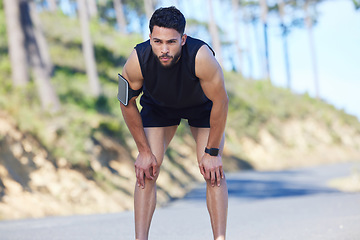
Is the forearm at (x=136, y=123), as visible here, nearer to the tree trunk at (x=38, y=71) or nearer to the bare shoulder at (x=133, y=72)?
the bare shoulder at (x=133, y=72)

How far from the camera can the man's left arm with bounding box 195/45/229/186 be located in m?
3.73

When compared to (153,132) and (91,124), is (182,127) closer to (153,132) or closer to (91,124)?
(91,124)

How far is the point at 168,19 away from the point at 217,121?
2.83 ft

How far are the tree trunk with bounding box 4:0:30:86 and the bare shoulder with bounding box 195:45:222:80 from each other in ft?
34.6

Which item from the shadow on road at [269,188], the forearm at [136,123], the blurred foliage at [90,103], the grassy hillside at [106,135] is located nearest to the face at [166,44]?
the forearm at [136,123]

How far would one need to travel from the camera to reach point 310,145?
31.7 m

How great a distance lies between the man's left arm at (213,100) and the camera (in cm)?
373

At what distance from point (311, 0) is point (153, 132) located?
142 ft

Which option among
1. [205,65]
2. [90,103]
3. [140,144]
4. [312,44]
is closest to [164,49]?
[205,65]

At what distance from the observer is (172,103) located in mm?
4039

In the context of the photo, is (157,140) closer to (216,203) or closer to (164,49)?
(216,203)

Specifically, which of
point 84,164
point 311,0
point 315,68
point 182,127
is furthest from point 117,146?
point 311,0

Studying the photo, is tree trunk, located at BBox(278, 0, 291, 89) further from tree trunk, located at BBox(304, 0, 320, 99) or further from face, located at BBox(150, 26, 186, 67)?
face, located at BBox(150, 26, 186, 67)

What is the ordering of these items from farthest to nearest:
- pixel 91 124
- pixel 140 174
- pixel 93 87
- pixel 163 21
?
pixel 93 87 < pixel 91 124 < pixel 140 174 < pixel 163 21
